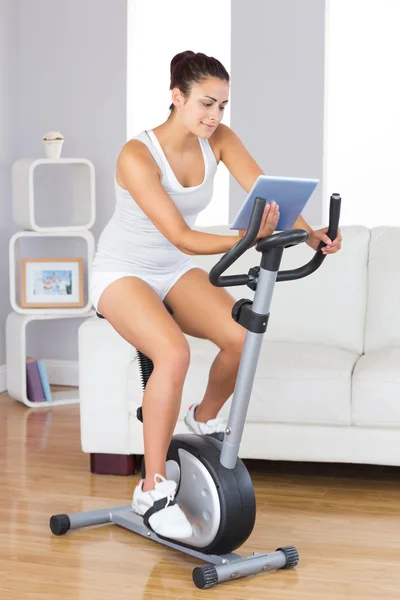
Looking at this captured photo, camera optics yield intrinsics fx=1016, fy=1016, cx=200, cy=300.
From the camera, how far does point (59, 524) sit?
3014 millimetres

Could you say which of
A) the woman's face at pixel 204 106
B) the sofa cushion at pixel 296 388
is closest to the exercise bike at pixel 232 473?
the woman's face at pixel 204 106

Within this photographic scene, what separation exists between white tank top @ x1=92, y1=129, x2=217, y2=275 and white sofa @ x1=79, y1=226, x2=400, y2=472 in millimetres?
789

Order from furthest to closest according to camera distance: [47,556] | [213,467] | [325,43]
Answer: [325,43], [47,556], [213,467]

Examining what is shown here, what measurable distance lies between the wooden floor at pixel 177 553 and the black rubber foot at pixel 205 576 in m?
0.03

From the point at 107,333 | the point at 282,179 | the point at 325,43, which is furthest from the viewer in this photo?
the point at 325,43

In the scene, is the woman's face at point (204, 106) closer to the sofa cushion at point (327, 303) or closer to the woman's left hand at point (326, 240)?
the woman's left hand at point (326, 240)

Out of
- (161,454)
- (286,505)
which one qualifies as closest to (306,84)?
(286,505)

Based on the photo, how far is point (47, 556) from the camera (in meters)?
2.85

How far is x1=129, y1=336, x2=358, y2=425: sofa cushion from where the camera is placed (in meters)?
3.45

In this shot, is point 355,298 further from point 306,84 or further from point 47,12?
point 47,12

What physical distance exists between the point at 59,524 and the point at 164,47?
3.21 m

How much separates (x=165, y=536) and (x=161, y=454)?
0.71ft

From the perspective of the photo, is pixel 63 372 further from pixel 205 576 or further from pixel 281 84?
pixel 205 576

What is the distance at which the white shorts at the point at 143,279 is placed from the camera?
9.37ft
